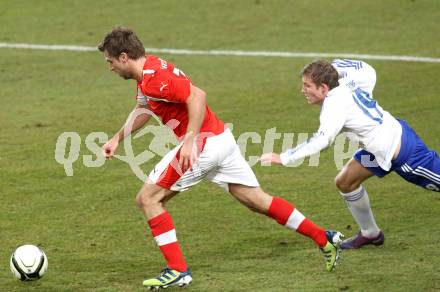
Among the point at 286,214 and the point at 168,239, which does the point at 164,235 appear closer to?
the point at 168,239

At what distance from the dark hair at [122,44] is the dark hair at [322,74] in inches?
52.9

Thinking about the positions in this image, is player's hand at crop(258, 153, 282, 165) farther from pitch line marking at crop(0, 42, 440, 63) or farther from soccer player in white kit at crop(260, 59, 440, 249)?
pitch line marking at crop(0, 42, 440, 63)

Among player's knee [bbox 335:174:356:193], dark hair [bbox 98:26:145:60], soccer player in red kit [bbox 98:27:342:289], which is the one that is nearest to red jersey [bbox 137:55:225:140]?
soccer player in red kit [bbox 98:27:342:289]

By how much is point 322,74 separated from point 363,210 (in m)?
1.49

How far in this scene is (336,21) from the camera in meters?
18.2

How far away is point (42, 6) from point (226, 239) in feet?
38.9

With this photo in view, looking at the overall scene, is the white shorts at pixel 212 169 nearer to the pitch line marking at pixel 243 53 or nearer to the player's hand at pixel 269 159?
the player's hand at pixel 269 159

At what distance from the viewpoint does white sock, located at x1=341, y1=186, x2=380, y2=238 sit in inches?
344

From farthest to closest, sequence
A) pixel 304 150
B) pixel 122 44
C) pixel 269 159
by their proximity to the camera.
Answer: pixel 122 44, pixel 304 150, pixel 269 159

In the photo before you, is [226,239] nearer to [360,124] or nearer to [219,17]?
[360,124]

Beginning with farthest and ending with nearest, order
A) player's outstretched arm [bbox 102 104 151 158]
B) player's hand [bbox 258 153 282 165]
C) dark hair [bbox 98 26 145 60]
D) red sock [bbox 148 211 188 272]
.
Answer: player's outstretched arm [bbox 102 104 151 158], red sock [bbox 148 211 188 272], dark hair [bbox 98 26 145 60], player's hand [bbox 258 153 282 165]

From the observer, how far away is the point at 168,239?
7887 millimetres

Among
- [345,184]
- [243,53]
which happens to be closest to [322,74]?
[345,184]

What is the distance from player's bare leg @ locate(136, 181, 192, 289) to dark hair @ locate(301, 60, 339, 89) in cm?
148
